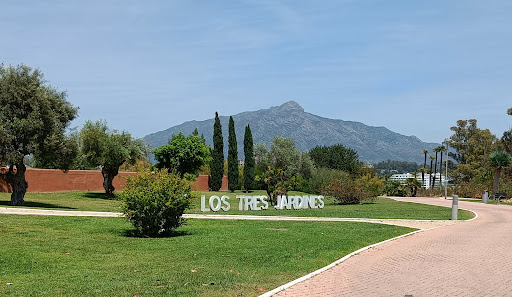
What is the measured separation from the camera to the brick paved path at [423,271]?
8516mm

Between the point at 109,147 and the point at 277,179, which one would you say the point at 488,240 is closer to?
the point at 277,179

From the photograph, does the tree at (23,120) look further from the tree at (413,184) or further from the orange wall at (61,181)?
the tree at (413,184)

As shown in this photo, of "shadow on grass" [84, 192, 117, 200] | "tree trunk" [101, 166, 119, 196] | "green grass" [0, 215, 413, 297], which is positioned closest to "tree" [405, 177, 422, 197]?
"tree trunk" [101, 166, 119, 196]

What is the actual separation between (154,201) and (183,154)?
109 feet

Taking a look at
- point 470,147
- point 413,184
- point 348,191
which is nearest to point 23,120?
point 348,191

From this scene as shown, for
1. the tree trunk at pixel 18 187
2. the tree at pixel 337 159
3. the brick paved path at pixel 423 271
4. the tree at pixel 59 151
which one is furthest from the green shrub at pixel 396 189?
the brick paved path at pixel 423 271

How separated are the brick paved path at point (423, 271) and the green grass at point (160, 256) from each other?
684 millimetres

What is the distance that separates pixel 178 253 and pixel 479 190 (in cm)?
5001

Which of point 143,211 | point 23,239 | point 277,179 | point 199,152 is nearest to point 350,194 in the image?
point 277,179

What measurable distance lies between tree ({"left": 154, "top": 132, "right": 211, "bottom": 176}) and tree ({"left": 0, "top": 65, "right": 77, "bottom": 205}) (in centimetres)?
2128

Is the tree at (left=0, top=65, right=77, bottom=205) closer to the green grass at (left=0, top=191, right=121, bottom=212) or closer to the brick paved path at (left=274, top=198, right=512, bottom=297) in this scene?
the green grass at (left=0, top=191, right=121, bottom=212)

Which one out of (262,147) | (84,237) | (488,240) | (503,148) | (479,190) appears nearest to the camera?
(84,237)

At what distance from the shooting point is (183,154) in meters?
48.4

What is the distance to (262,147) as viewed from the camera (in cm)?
8244
